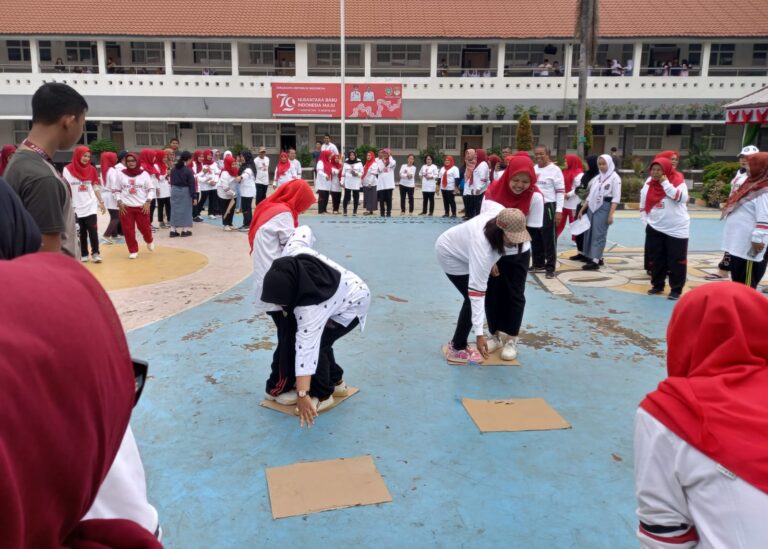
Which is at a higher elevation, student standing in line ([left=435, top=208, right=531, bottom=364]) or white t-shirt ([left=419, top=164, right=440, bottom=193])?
white t-shirt ([left=419, top=164, right=440, bottom=193])

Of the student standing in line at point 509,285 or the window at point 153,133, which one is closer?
the student standing in line at point 509,285

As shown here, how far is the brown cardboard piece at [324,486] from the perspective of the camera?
2.97 meters

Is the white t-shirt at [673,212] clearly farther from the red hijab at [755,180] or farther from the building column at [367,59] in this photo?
the building column at [367,59]

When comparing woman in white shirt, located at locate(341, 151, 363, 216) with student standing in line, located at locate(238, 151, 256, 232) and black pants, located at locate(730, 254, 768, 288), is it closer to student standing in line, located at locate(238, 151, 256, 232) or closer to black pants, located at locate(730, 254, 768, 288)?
student standing in line, located at locate(238, 151, 256, 232)

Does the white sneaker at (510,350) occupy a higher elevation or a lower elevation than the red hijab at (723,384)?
lower

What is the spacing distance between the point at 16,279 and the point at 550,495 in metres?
2.88

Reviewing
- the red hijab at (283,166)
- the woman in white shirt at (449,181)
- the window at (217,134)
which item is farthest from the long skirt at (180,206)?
the window at (217,134)

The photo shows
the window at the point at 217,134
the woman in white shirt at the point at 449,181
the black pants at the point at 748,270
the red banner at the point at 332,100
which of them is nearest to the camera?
the black pants at the point at 748,270

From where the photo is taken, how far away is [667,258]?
6965 mm

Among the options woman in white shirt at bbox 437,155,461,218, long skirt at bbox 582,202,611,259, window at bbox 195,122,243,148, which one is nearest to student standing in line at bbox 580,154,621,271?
long skirt at bbox 582,202,611,259

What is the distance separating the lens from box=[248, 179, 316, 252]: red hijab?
12.9 feet

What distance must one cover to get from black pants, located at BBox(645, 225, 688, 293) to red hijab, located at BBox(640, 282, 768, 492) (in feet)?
18.3

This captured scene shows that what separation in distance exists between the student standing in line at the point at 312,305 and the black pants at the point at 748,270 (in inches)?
182

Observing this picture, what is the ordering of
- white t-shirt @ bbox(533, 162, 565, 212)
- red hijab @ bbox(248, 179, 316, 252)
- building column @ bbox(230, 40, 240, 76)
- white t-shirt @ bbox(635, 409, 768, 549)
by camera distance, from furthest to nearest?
building column @ bbox(230, 40, 240, 76) → white t-shirt @ bbox(533, 162, 565, 212) → red hijab @ bbox(248, 179, 316, 252) → white t-shirt @ bbox(635, 409, 768, 549)
